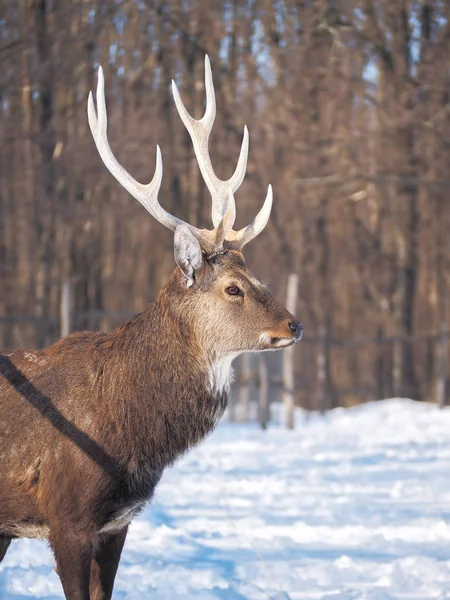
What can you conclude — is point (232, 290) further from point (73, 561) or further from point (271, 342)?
point (73, 561)

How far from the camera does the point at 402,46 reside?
17281 millimetres

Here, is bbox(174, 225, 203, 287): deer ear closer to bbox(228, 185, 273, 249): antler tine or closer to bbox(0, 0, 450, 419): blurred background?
bbox(228, 185, 273, 249): antler tine

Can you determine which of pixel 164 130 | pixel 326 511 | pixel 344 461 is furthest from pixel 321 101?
pixel 326 511

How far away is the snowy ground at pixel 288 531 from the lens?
496 centimetres

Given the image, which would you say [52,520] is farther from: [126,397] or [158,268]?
[158,268]

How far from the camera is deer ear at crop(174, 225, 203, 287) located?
166 inches

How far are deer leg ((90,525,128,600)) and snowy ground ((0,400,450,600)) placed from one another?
0.62m

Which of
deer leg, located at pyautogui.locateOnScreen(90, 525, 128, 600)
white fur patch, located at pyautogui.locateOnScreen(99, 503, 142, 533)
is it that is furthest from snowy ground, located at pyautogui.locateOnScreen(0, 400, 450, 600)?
white fur patch, located at pyautogui.locateOnScreen(99, 503, 142, 533)

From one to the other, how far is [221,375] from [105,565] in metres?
1.04

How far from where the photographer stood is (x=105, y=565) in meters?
4.18

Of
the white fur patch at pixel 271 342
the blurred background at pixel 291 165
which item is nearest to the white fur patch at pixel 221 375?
the white fur patch at pixel 271 342

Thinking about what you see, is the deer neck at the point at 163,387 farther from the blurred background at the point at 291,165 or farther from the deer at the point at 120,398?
the blurred background at the point at 291,165

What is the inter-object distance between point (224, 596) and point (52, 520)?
1390mm

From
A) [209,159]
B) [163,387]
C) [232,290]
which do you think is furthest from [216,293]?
[209,159]
